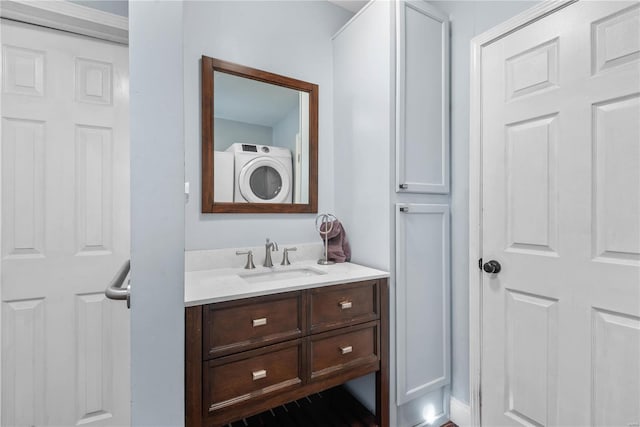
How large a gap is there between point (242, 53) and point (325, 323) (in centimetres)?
155

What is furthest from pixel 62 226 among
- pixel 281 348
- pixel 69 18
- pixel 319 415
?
pixel 319 415

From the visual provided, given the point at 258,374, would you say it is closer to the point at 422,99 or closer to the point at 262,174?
the point at 262,174

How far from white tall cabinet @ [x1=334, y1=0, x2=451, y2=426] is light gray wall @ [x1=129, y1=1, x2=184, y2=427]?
1.09 metres

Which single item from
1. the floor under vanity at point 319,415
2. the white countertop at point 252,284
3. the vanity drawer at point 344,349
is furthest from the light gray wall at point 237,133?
the floor under vanity at point 319,415

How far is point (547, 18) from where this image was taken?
1.26 metres

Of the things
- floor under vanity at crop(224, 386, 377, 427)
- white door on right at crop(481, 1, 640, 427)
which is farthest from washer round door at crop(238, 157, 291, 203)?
floor under vanity at crop(224, 386, 377, 427)

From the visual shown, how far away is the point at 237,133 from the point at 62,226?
936mm

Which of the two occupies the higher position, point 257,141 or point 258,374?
point 257,141

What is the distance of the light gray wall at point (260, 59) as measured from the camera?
1595mm

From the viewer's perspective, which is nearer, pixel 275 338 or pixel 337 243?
pixel 275 338

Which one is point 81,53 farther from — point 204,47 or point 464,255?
point 464,255

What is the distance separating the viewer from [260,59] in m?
1.77

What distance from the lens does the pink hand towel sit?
181 cm

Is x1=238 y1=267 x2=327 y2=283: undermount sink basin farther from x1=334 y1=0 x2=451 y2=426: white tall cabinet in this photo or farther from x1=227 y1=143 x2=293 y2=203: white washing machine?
x1=227 y1=143 x2=293 y2=203: white washing machine
